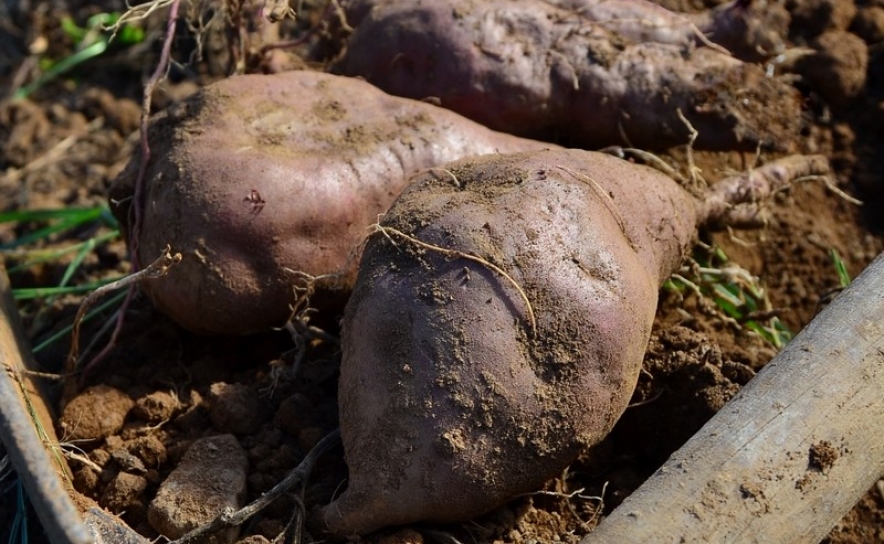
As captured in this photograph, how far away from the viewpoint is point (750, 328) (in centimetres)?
217

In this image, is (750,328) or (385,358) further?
(750,328)

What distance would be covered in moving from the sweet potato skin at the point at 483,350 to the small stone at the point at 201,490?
0.56 feet

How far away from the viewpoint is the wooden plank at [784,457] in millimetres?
1421

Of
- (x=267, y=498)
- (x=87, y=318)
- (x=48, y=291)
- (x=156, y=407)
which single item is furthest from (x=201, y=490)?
(x=48, y=291)

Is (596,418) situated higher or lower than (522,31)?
lower

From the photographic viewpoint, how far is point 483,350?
5.19 ft

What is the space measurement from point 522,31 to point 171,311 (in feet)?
3.41

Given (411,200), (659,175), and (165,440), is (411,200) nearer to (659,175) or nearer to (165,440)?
(659,175)

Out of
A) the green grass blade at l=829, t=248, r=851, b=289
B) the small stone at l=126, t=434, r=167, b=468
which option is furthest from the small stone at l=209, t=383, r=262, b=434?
the green grass blade at l=829, t=248, r=851, b=289

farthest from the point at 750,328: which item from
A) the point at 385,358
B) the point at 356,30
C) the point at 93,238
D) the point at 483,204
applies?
the point at 93,238

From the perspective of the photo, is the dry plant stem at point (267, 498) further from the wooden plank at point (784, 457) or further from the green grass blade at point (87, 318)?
the green grass blade at point (87, 318)

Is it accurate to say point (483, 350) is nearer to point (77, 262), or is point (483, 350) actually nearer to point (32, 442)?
point (32, 442)

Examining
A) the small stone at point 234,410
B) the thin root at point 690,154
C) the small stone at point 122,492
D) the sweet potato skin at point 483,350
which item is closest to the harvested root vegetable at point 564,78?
the thin root at point 690,154

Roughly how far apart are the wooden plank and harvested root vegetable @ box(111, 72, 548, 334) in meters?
0.75
